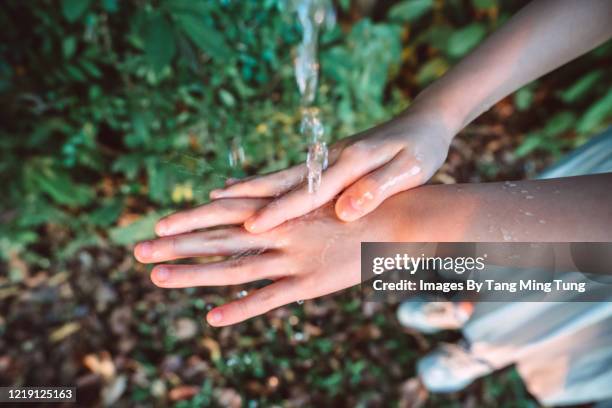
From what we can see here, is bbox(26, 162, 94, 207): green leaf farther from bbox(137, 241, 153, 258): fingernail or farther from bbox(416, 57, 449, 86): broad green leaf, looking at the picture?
bbox(416, 57, 449, 86): broad green leaf

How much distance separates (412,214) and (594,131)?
2.54 m

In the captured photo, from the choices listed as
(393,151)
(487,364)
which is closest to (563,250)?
(393,151)

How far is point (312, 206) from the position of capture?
1.20m

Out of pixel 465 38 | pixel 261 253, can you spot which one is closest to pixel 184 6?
pixel 261 253

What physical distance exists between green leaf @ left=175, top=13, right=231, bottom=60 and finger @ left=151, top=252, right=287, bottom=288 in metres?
0.85

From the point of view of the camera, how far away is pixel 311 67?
7.29 ft

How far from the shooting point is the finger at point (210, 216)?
117cm

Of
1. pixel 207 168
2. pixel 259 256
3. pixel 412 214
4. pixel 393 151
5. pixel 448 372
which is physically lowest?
pixel 448 372

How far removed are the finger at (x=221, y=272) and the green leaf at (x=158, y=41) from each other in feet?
2.46

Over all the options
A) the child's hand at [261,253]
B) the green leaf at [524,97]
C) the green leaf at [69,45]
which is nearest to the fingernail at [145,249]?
the child's hand at [261,253]

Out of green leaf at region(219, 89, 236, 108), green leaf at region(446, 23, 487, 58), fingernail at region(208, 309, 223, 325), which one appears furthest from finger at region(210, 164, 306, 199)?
green leaf at region(446, 23, 487, 58)

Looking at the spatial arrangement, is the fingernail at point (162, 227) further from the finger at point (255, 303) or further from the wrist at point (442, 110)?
the wrist at point (442, 110)

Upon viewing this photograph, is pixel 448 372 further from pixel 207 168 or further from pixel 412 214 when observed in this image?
pixel 207 168

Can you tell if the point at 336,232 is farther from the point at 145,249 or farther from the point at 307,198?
the point at 145,249
